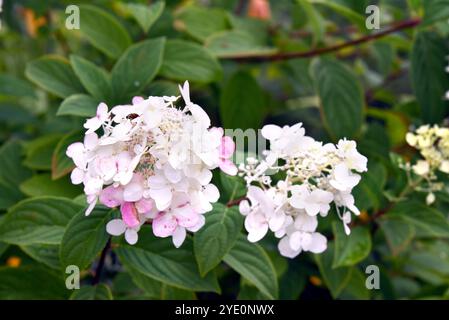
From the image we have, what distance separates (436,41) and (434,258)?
0.42 m

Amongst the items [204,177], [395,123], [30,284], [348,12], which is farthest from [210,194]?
[395,123]

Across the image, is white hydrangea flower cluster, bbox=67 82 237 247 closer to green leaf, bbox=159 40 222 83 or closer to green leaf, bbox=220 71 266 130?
green leaf, bbox=159 40 222 83

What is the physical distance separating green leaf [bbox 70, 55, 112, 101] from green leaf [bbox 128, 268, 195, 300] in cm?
27

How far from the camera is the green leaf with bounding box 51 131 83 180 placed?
3.10 feet

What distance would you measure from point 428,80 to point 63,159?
653 millimetres

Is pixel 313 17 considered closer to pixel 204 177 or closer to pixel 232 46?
pixel 232 46

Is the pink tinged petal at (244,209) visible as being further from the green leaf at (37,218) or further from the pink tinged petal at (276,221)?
the green leaf at (37,218)

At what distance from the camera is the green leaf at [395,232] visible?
3.42 feet

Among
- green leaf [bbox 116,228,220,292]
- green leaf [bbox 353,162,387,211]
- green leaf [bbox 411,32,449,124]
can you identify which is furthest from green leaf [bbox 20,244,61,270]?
green leaf [bbox 411,32,449,124]

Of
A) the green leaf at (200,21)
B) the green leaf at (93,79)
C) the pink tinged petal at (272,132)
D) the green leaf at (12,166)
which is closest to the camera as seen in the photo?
the pink tinged petal at (272,132)

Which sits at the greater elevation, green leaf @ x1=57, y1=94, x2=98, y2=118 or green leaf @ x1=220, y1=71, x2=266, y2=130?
green leaf @ x1=57, y1=94, x2=98, y2=118

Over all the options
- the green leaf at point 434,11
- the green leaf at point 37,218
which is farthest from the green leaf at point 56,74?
the green leaf at point 434,11

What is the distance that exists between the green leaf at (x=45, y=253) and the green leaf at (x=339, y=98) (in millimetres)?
522
